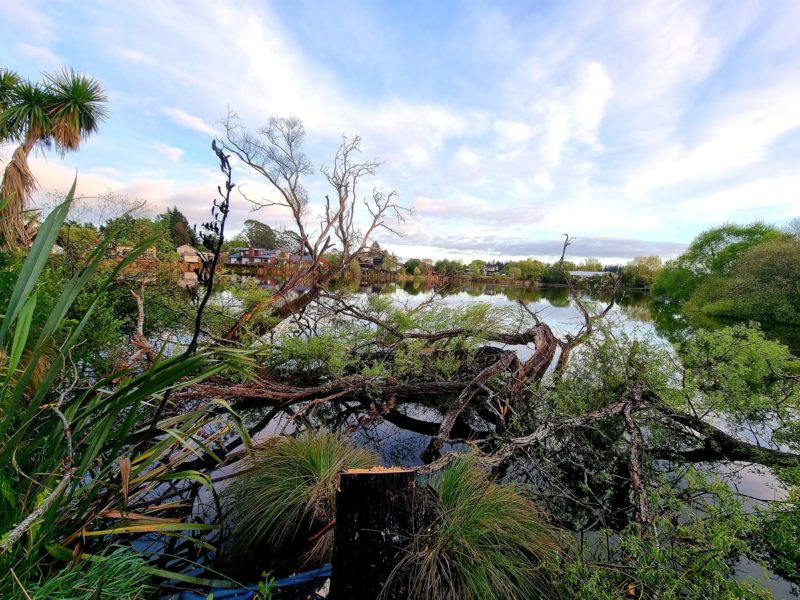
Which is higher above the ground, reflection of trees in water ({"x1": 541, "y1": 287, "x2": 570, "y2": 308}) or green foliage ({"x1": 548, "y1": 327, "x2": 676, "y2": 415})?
green foliage ({"x1": 548, "y1": 327, "x2": 676, "y2": 415})

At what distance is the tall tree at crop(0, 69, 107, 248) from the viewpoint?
6.71 m

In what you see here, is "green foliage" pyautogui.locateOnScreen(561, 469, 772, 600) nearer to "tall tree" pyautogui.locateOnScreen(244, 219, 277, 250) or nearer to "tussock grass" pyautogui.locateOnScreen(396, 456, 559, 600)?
"tussock grass" pyautogui.locateOnScreen(396, 456, 559, 600)

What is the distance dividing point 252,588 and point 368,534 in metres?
0.83

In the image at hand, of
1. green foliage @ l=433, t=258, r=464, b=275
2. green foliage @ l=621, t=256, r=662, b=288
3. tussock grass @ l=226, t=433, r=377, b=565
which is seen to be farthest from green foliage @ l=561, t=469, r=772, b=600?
green foliage @ l=621, t=256, r=662, b=288

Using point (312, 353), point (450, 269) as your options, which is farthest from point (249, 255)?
point (312, 353)

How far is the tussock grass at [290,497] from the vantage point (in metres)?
2.38

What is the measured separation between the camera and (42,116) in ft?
26.2

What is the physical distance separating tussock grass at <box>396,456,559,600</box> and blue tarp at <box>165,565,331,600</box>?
0.80 meters

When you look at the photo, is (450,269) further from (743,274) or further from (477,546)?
(743,274)

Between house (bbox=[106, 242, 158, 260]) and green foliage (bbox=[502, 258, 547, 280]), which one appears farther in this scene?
green foliage (bbox=[502, 258, 547, 280])

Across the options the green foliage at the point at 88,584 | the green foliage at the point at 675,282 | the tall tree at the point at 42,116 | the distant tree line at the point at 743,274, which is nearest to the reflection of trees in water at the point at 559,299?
the distant tree line at the point at 743,274

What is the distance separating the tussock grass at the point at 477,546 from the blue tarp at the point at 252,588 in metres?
0.80

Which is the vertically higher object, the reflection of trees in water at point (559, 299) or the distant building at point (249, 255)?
the distant building at point (249, 255)

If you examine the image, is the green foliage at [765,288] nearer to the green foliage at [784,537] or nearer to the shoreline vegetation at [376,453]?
the shoreline vegetation at [376,453]
